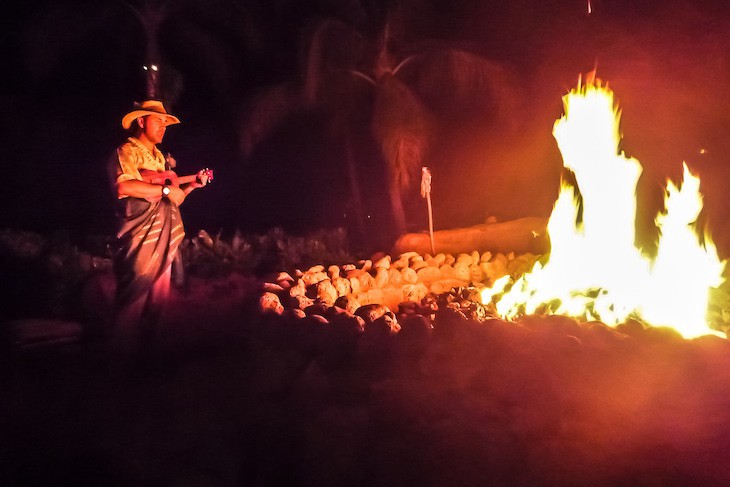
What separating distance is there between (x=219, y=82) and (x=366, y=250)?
482 centimetres

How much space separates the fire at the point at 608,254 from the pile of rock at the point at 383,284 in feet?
2.81

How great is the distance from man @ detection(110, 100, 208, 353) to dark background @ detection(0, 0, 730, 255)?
2.85 metres

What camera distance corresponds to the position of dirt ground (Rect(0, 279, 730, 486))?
8.48ft

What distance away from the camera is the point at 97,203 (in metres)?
11.3

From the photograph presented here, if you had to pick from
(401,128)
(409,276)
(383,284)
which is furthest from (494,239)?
(401,128)

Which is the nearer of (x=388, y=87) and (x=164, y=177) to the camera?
(x=164, y=177)

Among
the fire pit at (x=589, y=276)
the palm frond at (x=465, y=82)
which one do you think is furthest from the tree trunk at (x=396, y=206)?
the fire pit at (x=589, y=276)

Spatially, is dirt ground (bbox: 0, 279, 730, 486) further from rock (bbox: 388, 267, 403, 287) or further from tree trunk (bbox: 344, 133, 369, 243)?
tree trunk (bbox: 344, 133, 369, 243)

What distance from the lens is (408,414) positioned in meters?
2.96

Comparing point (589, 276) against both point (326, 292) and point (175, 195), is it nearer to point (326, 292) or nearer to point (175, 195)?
point (326, 292)

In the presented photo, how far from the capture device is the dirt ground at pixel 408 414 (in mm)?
2584

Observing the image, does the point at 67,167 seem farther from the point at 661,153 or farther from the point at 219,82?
the point at 661,153

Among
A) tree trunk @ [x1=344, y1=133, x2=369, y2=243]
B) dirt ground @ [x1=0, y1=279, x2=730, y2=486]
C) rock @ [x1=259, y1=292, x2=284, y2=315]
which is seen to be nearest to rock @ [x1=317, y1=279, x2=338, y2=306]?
rock @ [x1=259, y1=292, x2=284, y2=315]

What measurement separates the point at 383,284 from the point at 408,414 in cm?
267
